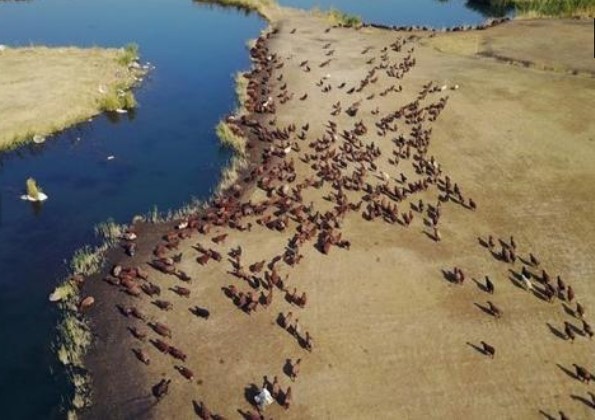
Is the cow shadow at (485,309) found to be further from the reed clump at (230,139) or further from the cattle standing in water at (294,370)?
the reed clump at (230,139)

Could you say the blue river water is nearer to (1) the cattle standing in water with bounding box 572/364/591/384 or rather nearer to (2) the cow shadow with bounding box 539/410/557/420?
(2) the cow shadow with bounding box 539/410/557/420

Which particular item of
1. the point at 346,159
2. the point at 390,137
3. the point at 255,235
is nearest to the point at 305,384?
the point at 255,235

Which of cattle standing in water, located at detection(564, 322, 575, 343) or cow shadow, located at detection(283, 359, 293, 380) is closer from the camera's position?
cow shadow, located at detection(283, 359, 293, 380)

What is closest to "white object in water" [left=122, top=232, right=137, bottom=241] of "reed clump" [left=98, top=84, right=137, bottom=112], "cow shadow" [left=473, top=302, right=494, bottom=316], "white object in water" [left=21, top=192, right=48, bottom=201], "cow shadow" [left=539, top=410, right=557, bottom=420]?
"white object in water" [left=21, top=192, right=48, bottom=201]

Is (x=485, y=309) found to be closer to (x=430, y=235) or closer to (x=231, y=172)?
(x=430, y=235)

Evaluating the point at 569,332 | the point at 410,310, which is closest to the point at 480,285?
the point at 410,310

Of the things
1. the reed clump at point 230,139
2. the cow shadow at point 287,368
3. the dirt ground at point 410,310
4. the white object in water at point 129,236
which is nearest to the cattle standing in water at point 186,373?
the dirt ground at point 410,310
